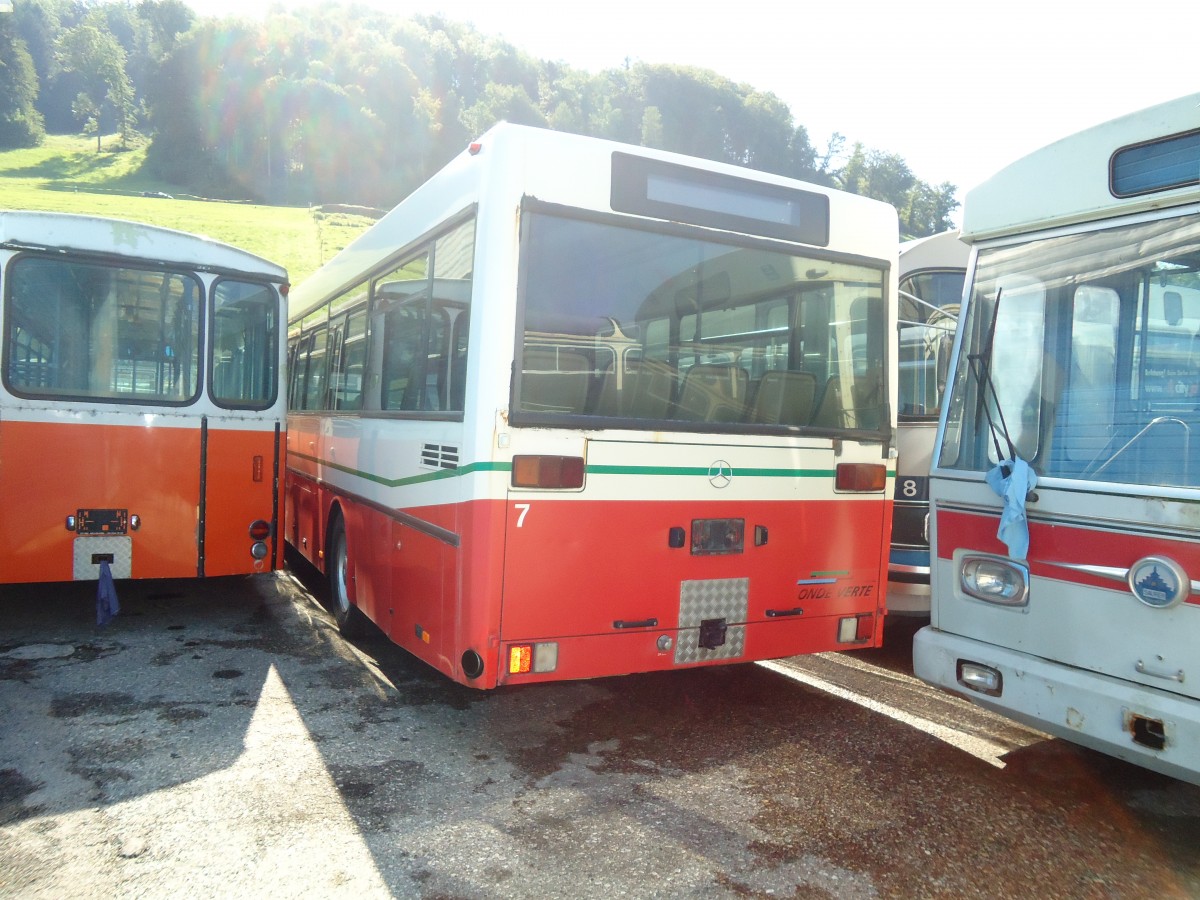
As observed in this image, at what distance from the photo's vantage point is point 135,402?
22.5 feet

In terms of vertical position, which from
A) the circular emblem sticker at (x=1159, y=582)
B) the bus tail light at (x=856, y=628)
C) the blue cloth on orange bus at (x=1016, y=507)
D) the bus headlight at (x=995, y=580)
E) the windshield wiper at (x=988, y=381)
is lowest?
A: the bus tail light at (x=856, y=628)

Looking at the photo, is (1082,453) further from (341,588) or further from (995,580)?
(341,588)

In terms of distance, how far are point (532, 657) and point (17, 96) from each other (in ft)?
390

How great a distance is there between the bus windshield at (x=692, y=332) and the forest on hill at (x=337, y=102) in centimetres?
7588

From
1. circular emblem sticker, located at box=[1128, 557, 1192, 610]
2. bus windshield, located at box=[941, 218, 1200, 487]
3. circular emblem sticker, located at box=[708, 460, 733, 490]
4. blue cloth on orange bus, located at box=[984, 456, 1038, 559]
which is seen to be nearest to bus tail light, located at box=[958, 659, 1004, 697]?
blue cloth on orange bus, located at box=[984, 456, 1038, 559]

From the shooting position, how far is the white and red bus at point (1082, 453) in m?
3.50

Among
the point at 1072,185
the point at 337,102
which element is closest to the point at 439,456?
the point at 1072,185

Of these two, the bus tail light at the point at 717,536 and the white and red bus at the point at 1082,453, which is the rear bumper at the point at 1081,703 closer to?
the white and red bus at the point at 1082,453

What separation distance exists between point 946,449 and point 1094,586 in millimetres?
992

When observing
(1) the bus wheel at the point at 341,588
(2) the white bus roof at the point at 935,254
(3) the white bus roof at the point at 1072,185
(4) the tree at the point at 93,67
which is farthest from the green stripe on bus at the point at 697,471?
(4) the tree at the point at 93,67

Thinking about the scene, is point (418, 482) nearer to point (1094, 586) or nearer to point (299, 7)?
point (1094, 586)

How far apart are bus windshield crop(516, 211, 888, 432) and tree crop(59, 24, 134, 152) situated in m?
124

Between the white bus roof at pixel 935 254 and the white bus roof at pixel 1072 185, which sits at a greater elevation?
the white bus roof at pixel 935 254

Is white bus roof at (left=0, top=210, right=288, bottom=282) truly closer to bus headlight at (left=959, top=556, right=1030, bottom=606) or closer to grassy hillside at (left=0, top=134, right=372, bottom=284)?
bus headlight at (left=959, top=556, right=1030, bottom=606)
